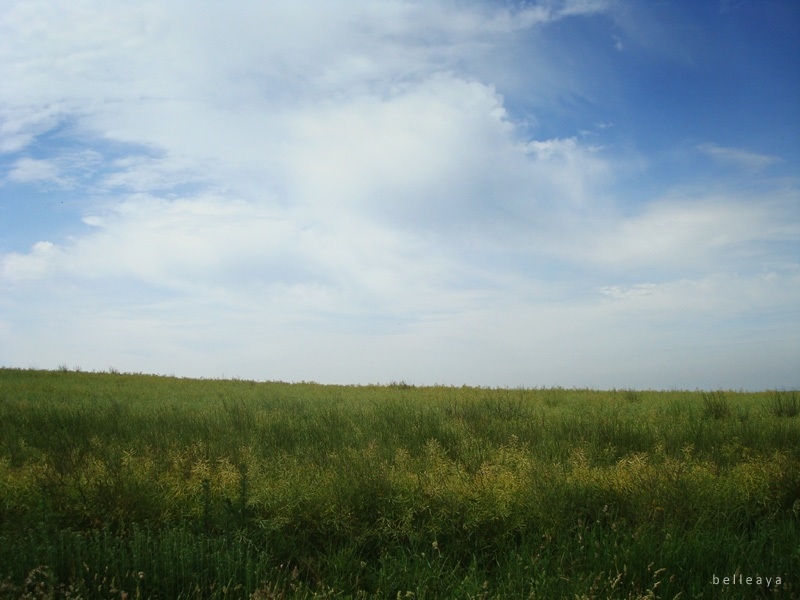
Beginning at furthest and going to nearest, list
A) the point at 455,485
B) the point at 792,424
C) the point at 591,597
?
the point at 792,424 → the point at 455,485 → the point at 591,597

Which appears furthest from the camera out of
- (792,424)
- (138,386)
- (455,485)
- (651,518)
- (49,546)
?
(138,386)

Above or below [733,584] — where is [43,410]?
above

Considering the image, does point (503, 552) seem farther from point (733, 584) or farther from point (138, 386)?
point (138, 386)

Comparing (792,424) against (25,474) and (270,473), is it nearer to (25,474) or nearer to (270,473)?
(270,473)

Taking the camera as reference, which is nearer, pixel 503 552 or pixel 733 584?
pixel 733 584

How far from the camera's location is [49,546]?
14.5 feet

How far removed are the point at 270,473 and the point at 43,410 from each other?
23.6ft

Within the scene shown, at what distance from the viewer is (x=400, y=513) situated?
18.9 ft

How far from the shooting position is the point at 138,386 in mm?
21328

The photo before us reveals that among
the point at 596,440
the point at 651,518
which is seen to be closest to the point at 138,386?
the point at 596,440

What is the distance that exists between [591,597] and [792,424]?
8.28 m

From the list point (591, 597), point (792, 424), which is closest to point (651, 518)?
point (591, 597)

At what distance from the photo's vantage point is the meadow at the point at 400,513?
4.50 metres

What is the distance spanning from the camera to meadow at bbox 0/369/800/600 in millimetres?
4496
